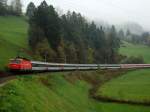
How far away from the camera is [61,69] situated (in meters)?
80.0

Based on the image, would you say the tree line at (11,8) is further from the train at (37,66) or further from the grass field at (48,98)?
the grass field at (48,98)

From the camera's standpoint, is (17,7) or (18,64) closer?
(18,64)

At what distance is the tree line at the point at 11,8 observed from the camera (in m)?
155

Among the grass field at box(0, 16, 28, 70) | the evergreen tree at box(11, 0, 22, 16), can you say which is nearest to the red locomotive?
the grass field at box(0, 16, 28, 70)

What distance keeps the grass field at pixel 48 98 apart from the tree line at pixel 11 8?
86.4 m

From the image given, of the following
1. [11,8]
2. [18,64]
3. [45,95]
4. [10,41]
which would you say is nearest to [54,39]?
[10,41]

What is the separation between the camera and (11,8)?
172 meters

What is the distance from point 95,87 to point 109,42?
6815cm

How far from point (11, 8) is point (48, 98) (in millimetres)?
133783

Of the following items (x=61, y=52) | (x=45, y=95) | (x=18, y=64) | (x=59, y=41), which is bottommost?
(x=45, y=95)

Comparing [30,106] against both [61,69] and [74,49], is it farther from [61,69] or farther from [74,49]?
[74,49]

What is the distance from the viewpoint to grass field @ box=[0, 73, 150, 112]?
31719 millimetres

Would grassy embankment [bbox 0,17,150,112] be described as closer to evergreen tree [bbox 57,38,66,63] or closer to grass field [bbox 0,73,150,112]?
grass field [bbox 0,73,150,112]

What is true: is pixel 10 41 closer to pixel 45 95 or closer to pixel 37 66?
pixel 37 66
